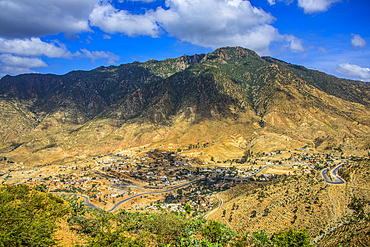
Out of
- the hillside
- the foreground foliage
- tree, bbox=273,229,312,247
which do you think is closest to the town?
the hillside

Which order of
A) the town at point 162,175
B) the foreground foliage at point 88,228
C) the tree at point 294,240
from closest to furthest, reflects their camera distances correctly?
the foreground foliage at point 88,228, the tree at point 294,240, the town at point 162,175

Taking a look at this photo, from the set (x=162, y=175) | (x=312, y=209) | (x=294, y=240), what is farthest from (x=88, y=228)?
(x=162, y=175)

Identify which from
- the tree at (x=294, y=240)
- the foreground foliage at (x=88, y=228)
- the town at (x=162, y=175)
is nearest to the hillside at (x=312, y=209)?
the tree at (x=294, y=240)

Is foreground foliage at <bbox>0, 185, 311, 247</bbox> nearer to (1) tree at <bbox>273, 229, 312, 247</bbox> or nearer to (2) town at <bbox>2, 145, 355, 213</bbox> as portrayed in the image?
(1) tree at <bbox>273, 229, 312, 247</bbox>

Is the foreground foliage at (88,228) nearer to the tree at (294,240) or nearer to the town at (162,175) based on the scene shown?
the tree at (294,240)

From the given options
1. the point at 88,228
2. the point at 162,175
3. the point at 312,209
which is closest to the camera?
the point at 88,228

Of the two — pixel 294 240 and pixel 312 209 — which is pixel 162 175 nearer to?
pixel 312 209

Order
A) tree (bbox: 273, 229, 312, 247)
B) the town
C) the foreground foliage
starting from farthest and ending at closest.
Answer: the town
tree (bbox: 273, 229, 312, 247)
the foreground foliage

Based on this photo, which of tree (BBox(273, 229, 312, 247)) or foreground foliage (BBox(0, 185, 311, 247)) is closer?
foreground foliage (BBox(0, 185, 311, 247))

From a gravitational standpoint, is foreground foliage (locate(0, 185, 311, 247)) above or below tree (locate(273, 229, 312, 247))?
above

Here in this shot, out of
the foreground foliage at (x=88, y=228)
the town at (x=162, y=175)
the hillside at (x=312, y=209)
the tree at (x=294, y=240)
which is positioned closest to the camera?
the foreground foliage at (x=88, y=228)

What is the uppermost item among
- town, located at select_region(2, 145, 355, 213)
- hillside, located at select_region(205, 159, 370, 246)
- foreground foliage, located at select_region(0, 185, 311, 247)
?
foreground foliage, located at select_region(0, 185, 311, 247)
